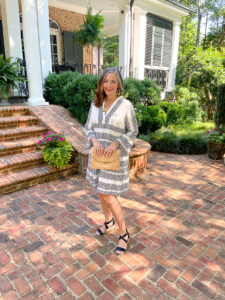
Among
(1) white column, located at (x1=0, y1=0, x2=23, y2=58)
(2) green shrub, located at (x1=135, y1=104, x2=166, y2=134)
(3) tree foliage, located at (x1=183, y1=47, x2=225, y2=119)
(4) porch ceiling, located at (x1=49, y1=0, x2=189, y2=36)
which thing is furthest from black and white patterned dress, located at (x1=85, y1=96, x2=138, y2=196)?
(3) tree foliage, located at (x1=183, y1=47, x2=225, y2=119)

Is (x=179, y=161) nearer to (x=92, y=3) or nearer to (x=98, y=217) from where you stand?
(x=98, y=217)

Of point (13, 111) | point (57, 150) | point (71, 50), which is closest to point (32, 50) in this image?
point (13, 111)

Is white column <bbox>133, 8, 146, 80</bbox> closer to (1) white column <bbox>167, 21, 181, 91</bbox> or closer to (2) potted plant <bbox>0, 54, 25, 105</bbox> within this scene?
(1) white column <bbox>167, 21, 181, 91</bbox>

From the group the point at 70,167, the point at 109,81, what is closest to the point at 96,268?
the point at 109,81

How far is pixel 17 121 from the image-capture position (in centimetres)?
462

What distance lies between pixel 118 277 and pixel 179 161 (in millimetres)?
3706

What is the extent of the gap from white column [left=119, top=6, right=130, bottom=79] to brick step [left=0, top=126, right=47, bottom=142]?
5373 millimetres

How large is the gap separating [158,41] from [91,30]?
3397mm

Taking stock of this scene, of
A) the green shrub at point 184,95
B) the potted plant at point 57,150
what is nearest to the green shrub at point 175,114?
the green shrub at point 184,95

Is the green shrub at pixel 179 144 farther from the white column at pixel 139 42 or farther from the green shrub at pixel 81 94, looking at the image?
the white column at pixel 139 42

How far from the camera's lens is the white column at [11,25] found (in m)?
6.38

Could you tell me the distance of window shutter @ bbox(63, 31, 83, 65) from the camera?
32.1 feet

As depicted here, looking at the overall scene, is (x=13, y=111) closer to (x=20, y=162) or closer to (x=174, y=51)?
(x=20, y=162)

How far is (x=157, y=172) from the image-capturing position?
4449 millimetres
